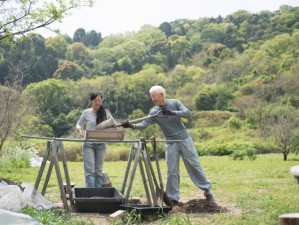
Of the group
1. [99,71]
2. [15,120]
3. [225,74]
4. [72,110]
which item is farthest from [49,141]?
[99,71]

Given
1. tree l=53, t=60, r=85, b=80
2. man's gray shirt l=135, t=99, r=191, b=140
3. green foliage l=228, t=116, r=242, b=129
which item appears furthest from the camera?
tree l=53, t=60, r=85, b=80

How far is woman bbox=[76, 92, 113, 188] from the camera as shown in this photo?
8023mm

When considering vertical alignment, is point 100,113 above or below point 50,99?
above

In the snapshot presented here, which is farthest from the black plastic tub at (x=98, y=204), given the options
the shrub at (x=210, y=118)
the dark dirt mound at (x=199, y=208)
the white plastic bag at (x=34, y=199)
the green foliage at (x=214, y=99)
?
the green foliage at (x=214, y=99)

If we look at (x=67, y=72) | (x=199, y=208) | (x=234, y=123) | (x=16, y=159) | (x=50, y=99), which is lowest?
(x=234, y=123)

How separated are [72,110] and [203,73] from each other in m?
27.2

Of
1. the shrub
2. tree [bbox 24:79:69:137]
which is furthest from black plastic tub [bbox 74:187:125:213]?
tree [bbox 24:79:69:137]

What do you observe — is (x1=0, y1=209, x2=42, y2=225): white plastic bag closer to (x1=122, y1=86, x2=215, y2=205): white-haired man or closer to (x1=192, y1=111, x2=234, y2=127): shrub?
(x1=122, y1=86, x2=215, y2=205): white-haired man

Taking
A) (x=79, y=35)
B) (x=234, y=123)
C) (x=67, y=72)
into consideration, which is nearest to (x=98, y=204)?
(x=234, y=123)

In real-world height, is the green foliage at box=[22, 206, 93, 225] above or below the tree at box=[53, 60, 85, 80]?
below

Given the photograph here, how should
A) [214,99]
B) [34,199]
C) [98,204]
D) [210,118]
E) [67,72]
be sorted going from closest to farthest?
1. [34,199]
2. [98,204]
3. [210,118]
4. [214,99]
5. [67,72]

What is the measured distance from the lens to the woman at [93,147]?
8.02 metres

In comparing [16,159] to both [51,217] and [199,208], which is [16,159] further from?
[51,217]

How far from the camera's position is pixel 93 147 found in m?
8.09
